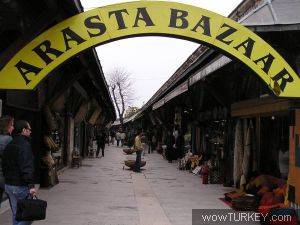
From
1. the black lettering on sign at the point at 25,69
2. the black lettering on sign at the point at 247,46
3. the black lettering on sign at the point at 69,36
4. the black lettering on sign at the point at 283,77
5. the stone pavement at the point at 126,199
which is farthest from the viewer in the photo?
the stone pavement at the point at 126,199

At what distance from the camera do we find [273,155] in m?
12.8

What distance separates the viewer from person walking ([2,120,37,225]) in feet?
21.2

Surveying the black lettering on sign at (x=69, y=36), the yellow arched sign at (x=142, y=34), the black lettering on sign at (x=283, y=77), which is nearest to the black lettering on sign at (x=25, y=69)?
the yellow arched sign at (x=142, y=34)

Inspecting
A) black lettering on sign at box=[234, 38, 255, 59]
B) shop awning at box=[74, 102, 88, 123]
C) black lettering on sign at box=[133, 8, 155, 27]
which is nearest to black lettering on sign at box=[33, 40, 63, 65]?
black lettering on sign at box=[133, 8, 155, 27]

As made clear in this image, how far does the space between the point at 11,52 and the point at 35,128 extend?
21.0 feet

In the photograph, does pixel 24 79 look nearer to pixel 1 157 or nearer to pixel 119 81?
pixel 1 157

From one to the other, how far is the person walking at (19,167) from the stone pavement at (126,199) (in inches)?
98.6

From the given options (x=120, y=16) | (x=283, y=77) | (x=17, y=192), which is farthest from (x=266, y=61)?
(x=17, y=192)

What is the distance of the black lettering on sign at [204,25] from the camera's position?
26.7 ft

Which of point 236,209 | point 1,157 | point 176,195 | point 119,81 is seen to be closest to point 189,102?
point 176,195

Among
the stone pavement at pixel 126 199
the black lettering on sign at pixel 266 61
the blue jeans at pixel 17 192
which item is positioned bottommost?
the stone pavement at pixel 126 199

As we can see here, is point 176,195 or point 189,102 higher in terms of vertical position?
point 189,102

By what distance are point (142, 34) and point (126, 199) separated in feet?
17.4

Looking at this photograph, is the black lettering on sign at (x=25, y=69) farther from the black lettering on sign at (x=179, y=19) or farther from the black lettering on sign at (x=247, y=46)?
the black lettering on sign at (x=247, y=46)
